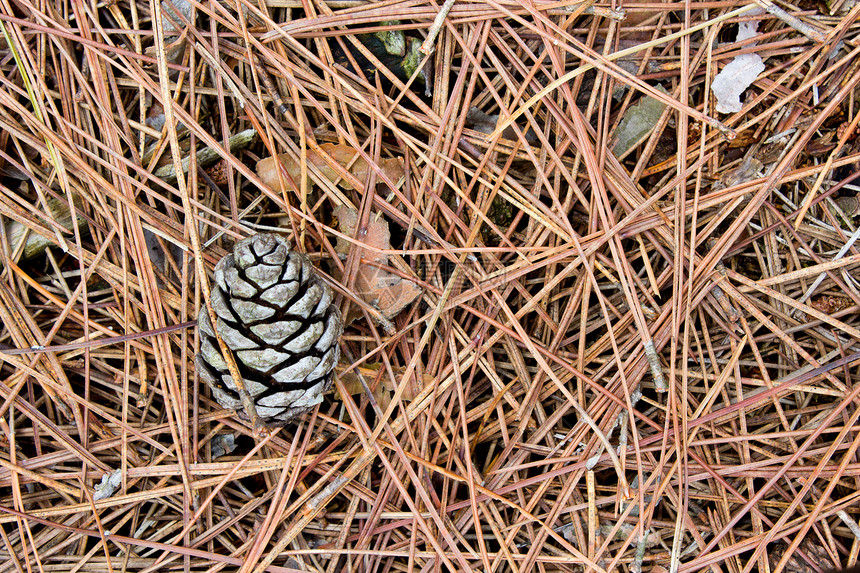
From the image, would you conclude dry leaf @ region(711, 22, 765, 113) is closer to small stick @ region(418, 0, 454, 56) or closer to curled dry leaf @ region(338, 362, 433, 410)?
small stick @ region(418, 0, 454, 56)

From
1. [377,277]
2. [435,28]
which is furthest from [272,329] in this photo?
[435,28]

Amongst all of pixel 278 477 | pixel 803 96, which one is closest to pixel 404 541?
pixel 278 477

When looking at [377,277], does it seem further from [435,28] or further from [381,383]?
[435,28]

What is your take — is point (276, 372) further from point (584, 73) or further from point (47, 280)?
point (584, 73)

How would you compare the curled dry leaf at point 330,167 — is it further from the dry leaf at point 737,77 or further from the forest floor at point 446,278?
the dry leaf at point 737,77

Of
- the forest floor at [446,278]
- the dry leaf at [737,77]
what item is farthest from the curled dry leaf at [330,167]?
the dry leaf at [737,77]

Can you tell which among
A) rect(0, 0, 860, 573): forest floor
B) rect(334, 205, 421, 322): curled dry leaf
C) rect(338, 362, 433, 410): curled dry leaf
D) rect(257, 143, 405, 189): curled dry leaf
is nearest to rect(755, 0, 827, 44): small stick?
rect(0, 0, 860, 573): forest floor
